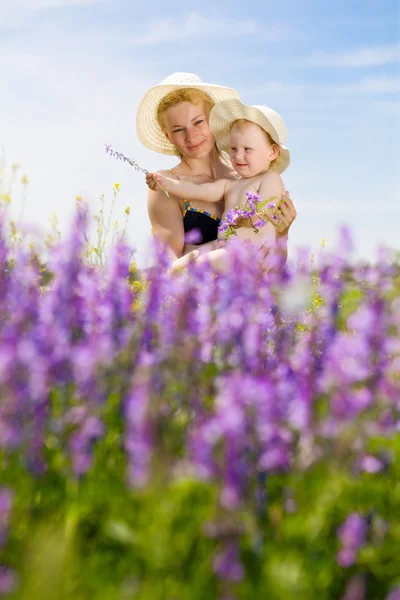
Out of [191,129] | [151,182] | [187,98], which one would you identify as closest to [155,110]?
[187,98]

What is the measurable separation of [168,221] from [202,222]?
0.32 metres

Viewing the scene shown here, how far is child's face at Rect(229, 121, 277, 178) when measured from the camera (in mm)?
6789

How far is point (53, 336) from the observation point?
7.56 feet

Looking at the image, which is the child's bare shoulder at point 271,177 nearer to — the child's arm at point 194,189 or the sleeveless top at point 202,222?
the child's arm at point 194,189

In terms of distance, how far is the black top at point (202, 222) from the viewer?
714 cm

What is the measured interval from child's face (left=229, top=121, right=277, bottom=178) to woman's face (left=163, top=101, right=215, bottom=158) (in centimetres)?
43

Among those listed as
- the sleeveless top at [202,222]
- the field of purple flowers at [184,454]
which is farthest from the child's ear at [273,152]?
the field of purple flowers at [184,454]

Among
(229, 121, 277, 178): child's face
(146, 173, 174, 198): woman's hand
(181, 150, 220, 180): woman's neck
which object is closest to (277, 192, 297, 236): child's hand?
(229, 121, 277, 178): child's face

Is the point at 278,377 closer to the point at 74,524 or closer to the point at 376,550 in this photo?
the point at 376,550

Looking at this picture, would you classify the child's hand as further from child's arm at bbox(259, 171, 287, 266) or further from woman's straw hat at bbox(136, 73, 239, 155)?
woman's straw hat at bbox(136, 73, 239, 155)

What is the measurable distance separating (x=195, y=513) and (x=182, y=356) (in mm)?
452

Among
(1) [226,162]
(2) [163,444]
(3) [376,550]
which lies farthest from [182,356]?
(1) [226,162]

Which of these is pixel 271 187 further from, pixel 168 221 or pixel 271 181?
pixel 168 221

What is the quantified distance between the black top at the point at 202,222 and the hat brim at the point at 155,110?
3.14 feet
